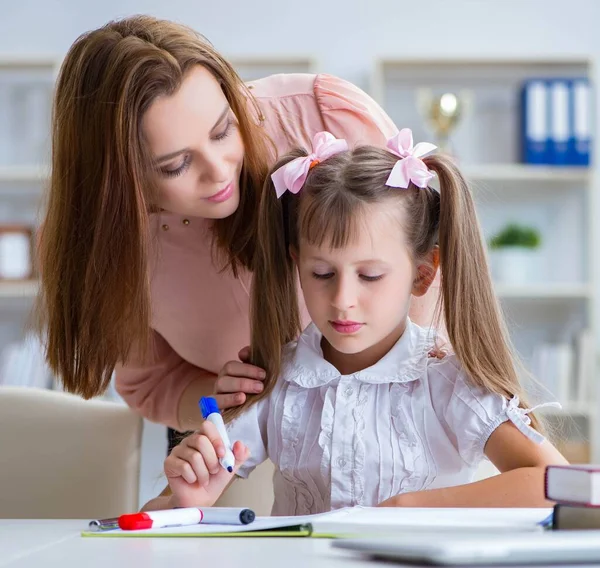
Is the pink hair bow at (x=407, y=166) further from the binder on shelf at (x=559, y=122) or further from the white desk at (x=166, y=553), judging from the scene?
the binder on shelf at (x=559, y=122)

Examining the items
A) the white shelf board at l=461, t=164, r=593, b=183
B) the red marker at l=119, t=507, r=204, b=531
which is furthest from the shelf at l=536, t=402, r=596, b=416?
the red marker at l=119, t=507, r=204, b=531

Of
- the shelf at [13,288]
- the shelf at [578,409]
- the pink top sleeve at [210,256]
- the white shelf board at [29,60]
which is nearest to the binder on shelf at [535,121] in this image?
the shelf at [578,409]

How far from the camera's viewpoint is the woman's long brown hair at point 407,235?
4.22 ft

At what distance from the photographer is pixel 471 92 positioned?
153 inches

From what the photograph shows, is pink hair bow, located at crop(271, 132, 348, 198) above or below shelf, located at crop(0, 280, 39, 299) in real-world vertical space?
below

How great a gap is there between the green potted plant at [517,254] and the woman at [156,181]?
213cm

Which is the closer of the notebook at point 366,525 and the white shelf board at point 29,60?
the notebook at point 366,525

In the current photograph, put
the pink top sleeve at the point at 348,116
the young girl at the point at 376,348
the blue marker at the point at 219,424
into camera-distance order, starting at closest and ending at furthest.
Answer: the blue marker at the point at 219,424 < the young girl at the point at 376,348 < the pink top sleeve at the point at 348,116

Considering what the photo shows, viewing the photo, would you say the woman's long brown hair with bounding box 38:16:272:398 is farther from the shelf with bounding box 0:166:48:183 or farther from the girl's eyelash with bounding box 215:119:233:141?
the shelf with bounding box 0:166:48:183

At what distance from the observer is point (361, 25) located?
12.8 ft

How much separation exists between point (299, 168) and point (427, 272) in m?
0.23

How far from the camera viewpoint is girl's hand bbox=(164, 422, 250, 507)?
3.61ft

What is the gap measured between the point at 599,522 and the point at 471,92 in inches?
129

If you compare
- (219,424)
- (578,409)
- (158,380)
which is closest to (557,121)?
(578,409)
